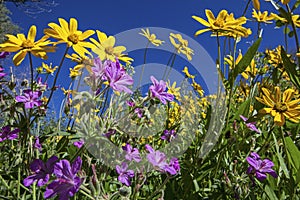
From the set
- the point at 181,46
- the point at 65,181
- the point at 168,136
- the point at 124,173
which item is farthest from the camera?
the point at 181,46

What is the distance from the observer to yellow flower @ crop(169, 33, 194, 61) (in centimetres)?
144

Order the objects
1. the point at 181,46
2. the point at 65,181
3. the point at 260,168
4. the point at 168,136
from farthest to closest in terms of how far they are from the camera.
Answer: the point at 181,46 < the point at 168,136 < the point at 260,168 < the point at 65,181

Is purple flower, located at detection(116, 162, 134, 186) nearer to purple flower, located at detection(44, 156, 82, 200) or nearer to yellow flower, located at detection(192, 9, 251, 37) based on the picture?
purple flower, located at detection(44, 156, 82, 200)

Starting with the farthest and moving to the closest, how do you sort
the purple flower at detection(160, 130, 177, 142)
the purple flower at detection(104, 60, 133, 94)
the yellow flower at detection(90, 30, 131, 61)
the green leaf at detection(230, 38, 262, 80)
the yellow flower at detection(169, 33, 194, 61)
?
1. the yellow flower at detection(169, 33, 194, 61)
2. the purple flower at detection(160, 130, 177, 142)
3. the green leaf at detection(230, 38, 262, 80)
4. the yellow flower at detection(90, 30, 131, 61)
5. the purple flower at detection(104, 60, 133, 94)

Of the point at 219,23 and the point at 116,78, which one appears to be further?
the point at 219,23

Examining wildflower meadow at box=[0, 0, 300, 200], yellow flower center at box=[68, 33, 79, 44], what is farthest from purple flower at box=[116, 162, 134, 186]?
yellow flower center at box=[68, 33, 79, 44]

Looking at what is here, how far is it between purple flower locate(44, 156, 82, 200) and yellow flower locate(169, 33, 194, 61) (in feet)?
2.99

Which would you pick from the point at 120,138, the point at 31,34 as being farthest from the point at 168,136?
the point at 31,34

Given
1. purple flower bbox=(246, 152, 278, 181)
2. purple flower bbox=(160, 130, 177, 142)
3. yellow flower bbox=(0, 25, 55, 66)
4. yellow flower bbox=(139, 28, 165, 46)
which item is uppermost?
yellow flower bbox=(139, 28, 165, 46)

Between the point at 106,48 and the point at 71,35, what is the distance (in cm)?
13

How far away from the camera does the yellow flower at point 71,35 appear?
0.73 meters

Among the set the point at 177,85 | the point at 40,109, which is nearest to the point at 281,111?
the point at 40,109

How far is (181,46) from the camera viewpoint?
4.83 feet

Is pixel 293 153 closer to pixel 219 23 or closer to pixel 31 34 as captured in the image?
pixel 219 23
